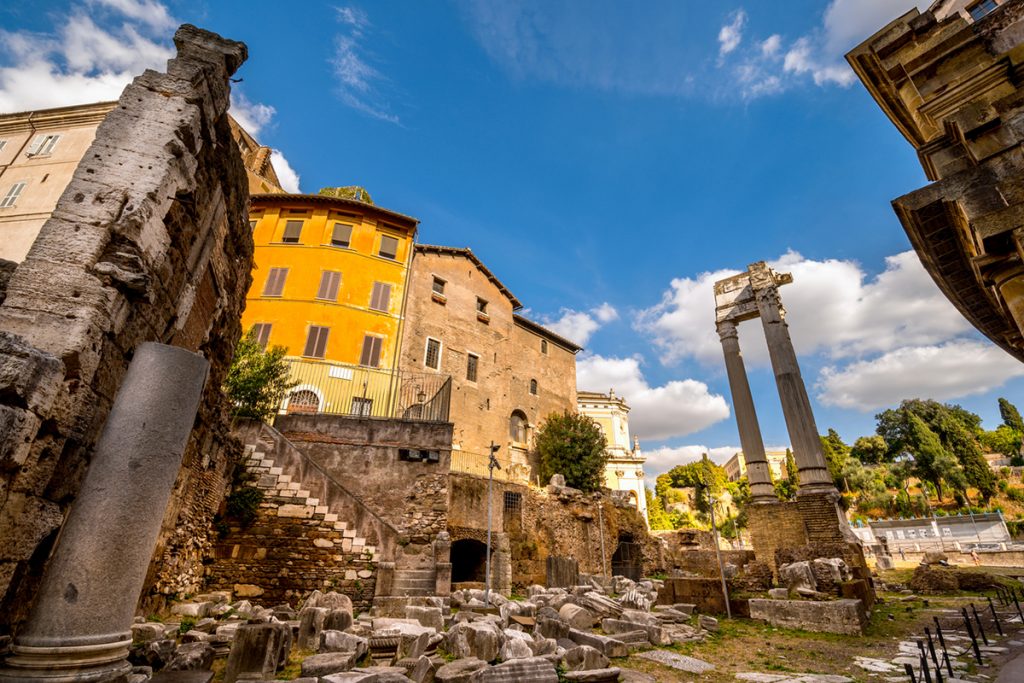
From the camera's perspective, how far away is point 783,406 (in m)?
14.4

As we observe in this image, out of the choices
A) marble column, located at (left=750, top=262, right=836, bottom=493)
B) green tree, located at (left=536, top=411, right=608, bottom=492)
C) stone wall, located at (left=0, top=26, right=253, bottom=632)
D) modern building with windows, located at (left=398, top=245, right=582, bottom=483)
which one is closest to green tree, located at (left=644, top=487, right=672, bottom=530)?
modern building with windows, located at (left=398, top=245, right=582, bottom=483)

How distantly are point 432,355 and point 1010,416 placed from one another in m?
64.3

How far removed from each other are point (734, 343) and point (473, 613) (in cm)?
1406

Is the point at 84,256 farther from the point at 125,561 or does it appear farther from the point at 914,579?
the point at 914,579

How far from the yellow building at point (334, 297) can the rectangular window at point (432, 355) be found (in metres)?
1.75

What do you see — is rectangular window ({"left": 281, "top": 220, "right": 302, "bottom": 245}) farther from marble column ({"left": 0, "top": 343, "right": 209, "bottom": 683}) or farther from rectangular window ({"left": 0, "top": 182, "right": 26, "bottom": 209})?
marble column ({"left": 0, "top": 343, "right": 209, "bottom": 683})

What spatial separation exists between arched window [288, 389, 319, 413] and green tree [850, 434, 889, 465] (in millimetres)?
54906

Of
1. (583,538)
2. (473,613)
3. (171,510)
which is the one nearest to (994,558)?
(583,538)

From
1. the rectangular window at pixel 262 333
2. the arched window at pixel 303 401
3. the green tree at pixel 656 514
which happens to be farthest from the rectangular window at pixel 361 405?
the green tree at pixel 656 514

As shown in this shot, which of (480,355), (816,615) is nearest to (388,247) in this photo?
(480,355)

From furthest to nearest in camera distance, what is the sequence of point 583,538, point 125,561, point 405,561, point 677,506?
point 677,506 < point 583,538 < point 405,561 < point 125,561

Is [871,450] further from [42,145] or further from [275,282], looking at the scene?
[42,145]

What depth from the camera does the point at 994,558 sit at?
873 inches

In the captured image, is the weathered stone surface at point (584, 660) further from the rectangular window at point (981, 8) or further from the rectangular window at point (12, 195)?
the rectangular window at point (12, 195)
